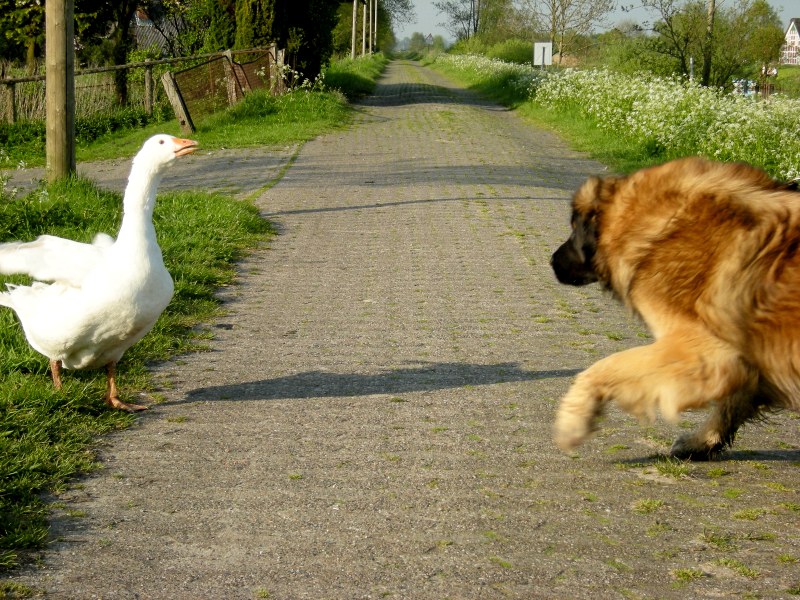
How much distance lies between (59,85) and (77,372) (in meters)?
6.14

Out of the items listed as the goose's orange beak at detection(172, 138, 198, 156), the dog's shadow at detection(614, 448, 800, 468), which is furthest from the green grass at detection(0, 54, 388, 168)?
the dog's shadow at detection(614, 448, 800, 468)

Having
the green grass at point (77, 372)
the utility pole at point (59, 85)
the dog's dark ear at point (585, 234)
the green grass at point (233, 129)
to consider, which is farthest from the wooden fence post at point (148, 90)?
the dog's dark ear at point (585, 234)

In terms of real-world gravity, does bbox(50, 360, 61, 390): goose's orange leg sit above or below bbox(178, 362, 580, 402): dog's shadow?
above

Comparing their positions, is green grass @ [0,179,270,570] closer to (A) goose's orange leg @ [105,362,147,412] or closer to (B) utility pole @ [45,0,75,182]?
(A) goose's orange leg @ [105,362,147,412]

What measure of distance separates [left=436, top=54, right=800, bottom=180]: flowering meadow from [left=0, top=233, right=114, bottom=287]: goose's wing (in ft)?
31.6

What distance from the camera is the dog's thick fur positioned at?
367 centimetres

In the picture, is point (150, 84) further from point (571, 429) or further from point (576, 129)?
point (571, 429)

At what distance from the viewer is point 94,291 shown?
4938 mm

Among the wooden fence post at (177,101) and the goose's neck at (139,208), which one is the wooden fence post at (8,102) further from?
the goose's neck at (139,208)

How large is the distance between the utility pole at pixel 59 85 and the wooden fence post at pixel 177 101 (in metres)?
10.7

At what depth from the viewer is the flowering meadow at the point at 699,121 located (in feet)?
48.3

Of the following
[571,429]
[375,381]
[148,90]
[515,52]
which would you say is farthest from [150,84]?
[515,52]

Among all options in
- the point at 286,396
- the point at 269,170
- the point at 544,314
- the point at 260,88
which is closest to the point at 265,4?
the point at 260,88

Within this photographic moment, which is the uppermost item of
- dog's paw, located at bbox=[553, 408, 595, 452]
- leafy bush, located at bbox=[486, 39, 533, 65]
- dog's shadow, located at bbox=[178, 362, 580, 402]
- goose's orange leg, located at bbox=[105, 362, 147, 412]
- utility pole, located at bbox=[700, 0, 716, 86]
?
leafy bush, located at bbox=[486, 39, 533, 65]
